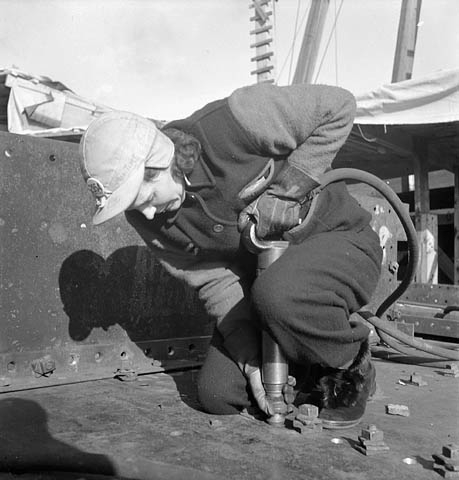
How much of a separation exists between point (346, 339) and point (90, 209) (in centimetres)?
97

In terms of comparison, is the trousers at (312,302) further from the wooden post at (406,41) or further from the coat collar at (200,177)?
the wooden post at (406,41)

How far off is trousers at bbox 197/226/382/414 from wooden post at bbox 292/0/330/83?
21.6 ft

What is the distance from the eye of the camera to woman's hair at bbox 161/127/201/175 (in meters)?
1.35

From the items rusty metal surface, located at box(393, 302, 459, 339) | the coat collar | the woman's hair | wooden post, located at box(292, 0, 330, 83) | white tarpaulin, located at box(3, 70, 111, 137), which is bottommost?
rusty metal surface, located at box(393, 302, 459, 339)

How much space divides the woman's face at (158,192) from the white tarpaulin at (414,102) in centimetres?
282

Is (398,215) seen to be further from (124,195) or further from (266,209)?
(124,195)

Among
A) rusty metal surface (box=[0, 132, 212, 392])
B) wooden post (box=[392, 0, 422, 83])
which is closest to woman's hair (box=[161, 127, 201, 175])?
rusty metal surface (box=[0, 132, 212, 392])

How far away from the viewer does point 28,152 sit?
1.64 m

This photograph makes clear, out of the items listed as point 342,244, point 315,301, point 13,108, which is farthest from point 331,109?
point 13,108

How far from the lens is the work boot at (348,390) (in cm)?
128

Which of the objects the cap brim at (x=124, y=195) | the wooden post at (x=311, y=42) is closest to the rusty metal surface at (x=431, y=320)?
the cap brim at (x=124, y=195)

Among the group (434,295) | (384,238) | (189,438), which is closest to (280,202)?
(189,438)

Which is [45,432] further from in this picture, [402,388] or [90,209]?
[402,388]

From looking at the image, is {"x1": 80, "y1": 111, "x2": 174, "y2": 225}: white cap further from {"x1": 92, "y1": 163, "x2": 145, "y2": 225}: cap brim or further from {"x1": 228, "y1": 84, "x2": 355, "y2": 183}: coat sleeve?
{"x1": 228, "y1": 84, "x2": 355, "y2": 183}: coat sleeve
